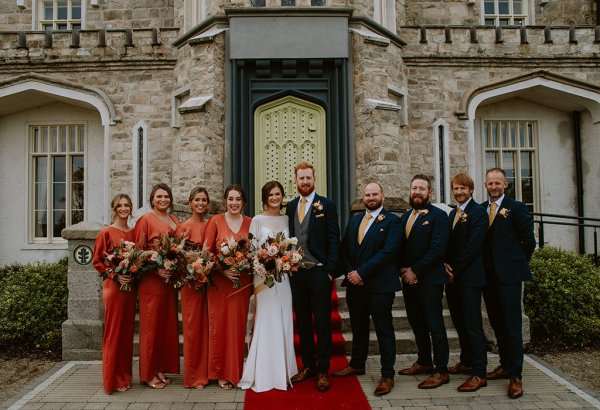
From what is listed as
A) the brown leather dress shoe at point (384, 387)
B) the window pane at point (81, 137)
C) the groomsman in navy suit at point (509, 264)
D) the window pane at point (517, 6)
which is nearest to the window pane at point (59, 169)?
the window pane at point (81, 137)

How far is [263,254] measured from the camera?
4.34 metres

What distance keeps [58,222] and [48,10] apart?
5688mm

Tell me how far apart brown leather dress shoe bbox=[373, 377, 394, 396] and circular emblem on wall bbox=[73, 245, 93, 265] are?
384 centimetres

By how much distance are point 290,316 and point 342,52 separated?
5.92 m

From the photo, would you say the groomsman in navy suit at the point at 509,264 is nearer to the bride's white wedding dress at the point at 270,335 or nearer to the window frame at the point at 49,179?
the bride's white wedding dress at the point at 270,335

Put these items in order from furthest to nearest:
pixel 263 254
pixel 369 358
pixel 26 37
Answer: pixel 26 37 < pixel 369 358 < pixel 263 254

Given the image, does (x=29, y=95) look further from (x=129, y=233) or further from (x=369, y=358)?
(x=369, y=358)

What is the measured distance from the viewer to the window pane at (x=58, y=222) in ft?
38.4

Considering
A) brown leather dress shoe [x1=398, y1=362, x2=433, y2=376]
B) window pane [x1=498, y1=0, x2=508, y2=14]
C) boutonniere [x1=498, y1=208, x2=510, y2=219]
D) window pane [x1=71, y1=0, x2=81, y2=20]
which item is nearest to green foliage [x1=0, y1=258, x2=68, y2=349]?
brown leather dress shoe [x1=398, y1=362, x2=433, y2=376]

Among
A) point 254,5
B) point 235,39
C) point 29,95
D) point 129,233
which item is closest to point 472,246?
point 129,233

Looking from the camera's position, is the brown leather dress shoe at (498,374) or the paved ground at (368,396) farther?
the brown leather dress shoe at (498,374)

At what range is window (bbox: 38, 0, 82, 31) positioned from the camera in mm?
12438

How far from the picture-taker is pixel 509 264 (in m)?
4.61

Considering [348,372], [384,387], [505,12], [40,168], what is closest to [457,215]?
[384,387]
